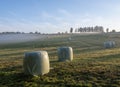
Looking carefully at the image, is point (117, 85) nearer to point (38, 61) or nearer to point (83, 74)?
point (83, 74)

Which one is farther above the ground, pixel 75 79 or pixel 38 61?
pixel 38 61

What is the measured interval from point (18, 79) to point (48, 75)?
1.68 m

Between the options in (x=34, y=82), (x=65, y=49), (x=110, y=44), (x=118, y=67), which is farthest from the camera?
(x=110, y=44)

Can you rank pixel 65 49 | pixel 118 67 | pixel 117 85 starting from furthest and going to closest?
pixel 65 49
pixel 118 67
pixel 117 85

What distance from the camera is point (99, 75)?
13.6 meters

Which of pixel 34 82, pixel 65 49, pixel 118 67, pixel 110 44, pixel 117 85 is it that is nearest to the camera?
pixel 117 85

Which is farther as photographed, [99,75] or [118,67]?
[118,67]

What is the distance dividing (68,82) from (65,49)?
7968mm

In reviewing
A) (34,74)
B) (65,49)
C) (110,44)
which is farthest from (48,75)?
(110,44)

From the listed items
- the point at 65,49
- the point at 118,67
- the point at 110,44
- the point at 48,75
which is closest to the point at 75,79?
the point at 48,75

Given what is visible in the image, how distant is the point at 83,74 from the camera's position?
13.9m

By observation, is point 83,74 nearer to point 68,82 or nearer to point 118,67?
point 68,82

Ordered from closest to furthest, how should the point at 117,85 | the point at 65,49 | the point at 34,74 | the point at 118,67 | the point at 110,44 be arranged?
1. the point at 117,85
2. the point at 34,74
3. the point at 118,67
4. the point at 65,49
5. the point at 110,44

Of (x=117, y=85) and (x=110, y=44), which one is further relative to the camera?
(x=110, y=44)
